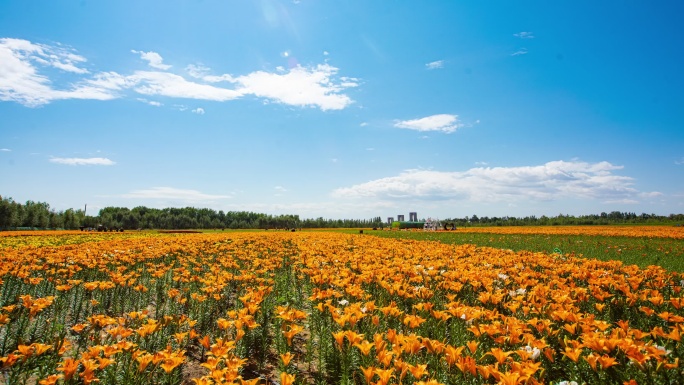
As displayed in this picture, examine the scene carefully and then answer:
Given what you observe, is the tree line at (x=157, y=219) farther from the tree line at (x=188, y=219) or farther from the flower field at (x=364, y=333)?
the flower field at (x=364, y=333)

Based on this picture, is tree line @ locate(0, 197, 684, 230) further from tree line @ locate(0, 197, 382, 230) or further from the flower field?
the flower field

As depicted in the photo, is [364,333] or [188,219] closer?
[364,333]

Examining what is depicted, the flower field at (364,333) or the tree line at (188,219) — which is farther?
the tree line at (188,219)

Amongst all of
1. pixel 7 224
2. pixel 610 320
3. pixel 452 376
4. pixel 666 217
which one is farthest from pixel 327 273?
pixel 666 217

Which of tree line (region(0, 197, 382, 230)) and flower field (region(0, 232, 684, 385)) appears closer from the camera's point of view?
flower field (region(0, 232, 684, 385))

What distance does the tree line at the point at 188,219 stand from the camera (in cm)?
8338

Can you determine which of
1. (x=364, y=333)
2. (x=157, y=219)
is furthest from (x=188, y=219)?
(x=364, y=333)

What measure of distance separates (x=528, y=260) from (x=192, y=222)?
105 metres

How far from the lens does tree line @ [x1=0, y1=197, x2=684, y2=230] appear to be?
83.4 meters

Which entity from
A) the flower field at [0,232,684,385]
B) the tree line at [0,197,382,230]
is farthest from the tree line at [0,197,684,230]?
the flower field at [0,232,684,385]

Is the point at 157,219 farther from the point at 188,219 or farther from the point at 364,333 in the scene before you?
the point at 364,333

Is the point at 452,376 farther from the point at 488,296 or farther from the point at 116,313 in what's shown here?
the point at 116,313

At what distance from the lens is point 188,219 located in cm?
10344

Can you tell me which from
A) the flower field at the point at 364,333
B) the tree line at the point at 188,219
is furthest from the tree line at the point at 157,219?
the flower field at the point at 364,333
